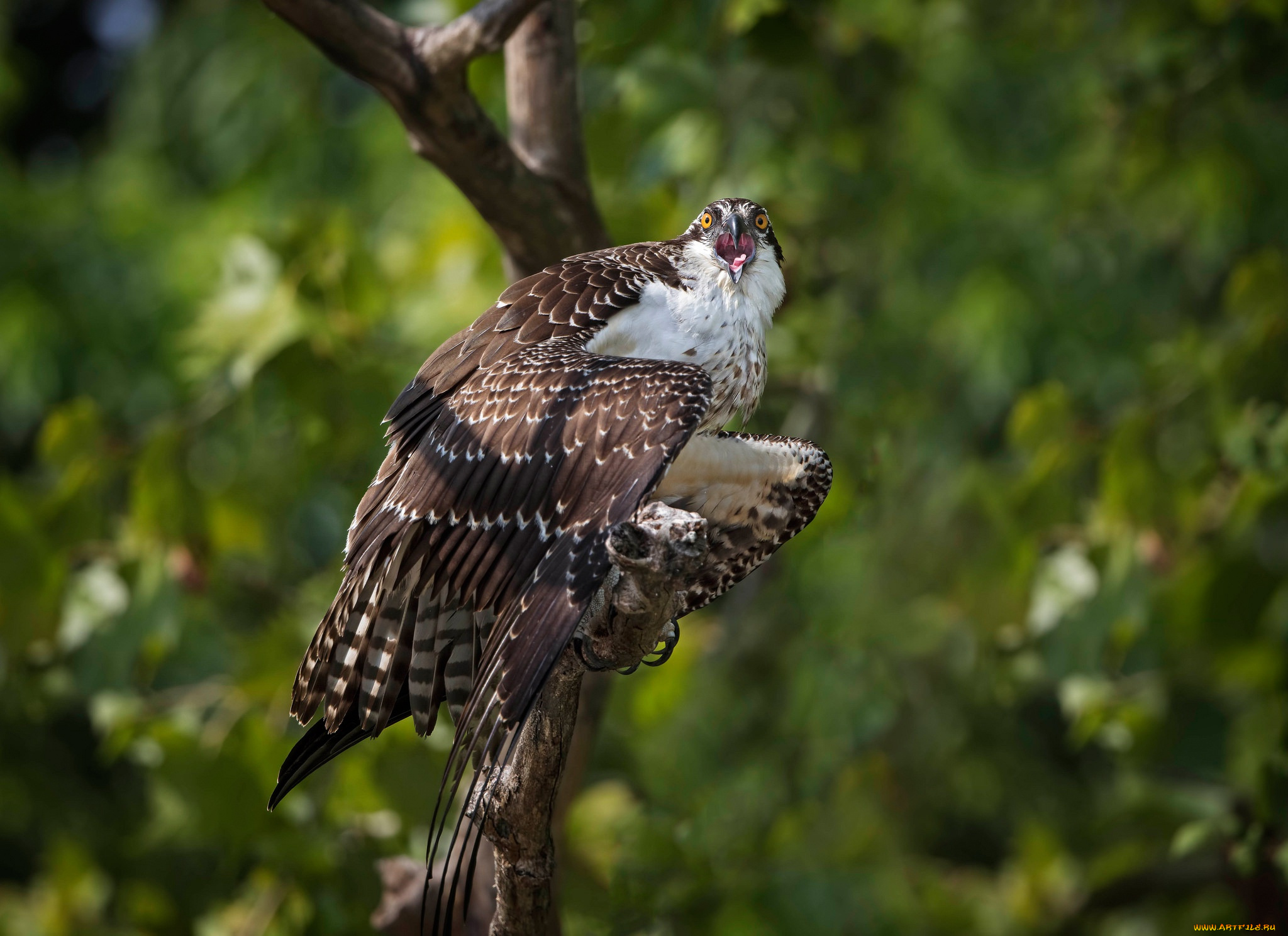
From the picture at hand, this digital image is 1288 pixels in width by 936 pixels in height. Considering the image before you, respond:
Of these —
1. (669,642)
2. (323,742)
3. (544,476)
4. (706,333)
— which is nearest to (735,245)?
(706,333)

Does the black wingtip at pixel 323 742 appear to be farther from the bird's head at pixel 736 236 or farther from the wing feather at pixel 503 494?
the bird's head at pixel 736 236

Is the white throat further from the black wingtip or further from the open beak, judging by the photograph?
the black wingtip

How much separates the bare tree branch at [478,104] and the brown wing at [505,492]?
586mm

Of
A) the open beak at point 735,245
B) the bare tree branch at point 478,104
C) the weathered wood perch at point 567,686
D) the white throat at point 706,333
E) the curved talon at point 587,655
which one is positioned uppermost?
the bare tree branch at point 478,104

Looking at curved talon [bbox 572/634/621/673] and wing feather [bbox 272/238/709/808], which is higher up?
wing feather [bbox 272/238/709/808]

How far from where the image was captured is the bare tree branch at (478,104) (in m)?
3.51

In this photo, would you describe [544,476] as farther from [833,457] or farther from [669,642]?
[833,457]

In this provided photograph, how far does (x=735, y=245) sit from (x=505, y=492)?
3.43 ft

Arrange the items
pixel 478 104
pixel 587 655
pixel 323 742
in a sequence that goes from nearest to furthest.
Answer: pixel 587 655, pixel 323 742, pixel 478 104

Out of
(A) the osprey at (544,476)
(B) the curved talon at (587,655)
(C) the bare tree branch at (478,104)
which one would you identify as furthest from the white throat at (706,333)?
(C) the bare tree branch at (478,104)

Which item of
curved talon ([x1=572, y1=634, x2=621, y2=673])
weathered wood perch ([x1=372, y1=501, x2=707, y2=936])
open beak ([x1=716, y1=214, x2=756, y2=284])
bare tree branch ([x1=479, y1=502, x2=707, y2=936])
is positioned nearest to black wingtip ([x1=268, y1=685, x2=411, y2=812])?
weathered wood perch ([x1=372, y1=501, x2=707, y2=936])

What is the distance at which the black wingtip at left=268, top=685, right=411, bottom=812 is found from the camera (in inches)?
128

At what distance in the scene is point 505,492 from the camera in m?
2.94

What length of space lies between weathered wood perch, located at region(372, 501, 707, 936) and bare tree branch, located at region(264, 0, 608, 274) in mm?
1490
